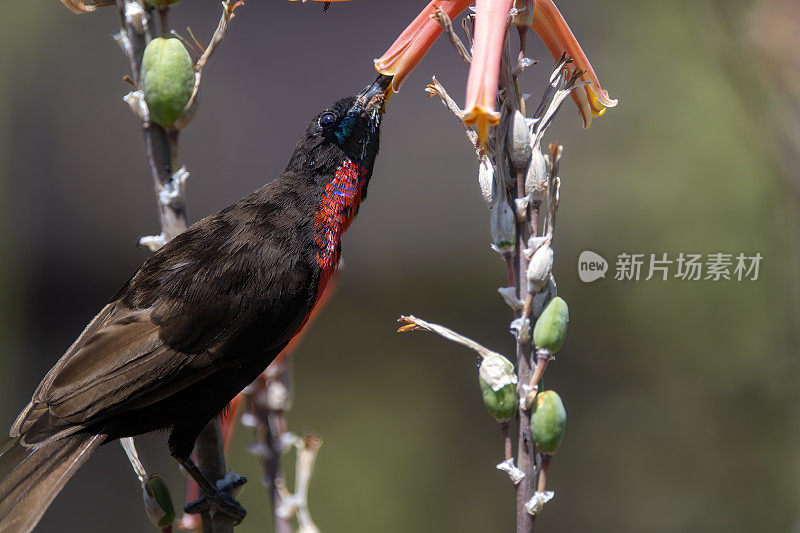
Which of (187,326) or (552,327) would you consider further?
(187,326)

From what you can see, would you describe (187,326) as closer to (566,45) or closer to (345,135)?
(345,135)

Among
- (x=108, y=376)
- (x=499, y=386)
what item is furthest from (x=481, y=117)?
(x=108, y=376)

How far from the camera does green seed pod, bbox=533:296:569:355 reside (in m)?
0.81

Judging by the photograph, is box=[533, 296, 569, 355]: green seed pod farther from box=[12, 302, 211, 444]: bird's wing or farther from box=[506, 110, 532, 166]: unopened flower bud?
box=[12, 302, 211, 444]: bird's wing

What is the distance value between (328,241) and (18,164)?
3.15m

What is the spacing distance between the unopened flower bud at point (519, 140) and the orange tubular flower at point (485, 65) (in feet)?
0.08

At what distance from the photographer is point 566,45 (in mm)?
938

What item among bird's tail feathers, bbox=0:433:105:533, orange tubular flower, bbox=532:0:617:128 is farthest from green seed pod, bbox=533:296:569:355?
bird's tail feathers, bbox=0:433:105:533

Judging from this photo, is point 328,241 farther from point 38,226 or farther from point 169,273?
point 38,226

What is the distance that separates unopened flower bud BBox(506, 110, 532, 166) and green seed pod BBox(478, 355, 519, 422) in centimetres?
19

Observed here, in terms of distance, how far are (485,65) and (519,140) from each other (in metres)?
0.08

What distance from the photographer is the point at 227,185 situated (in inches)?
149

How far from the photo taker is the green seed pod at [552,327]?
0.81 meters

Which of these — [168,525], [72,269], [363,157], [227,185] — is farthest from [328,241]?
[72,269]
